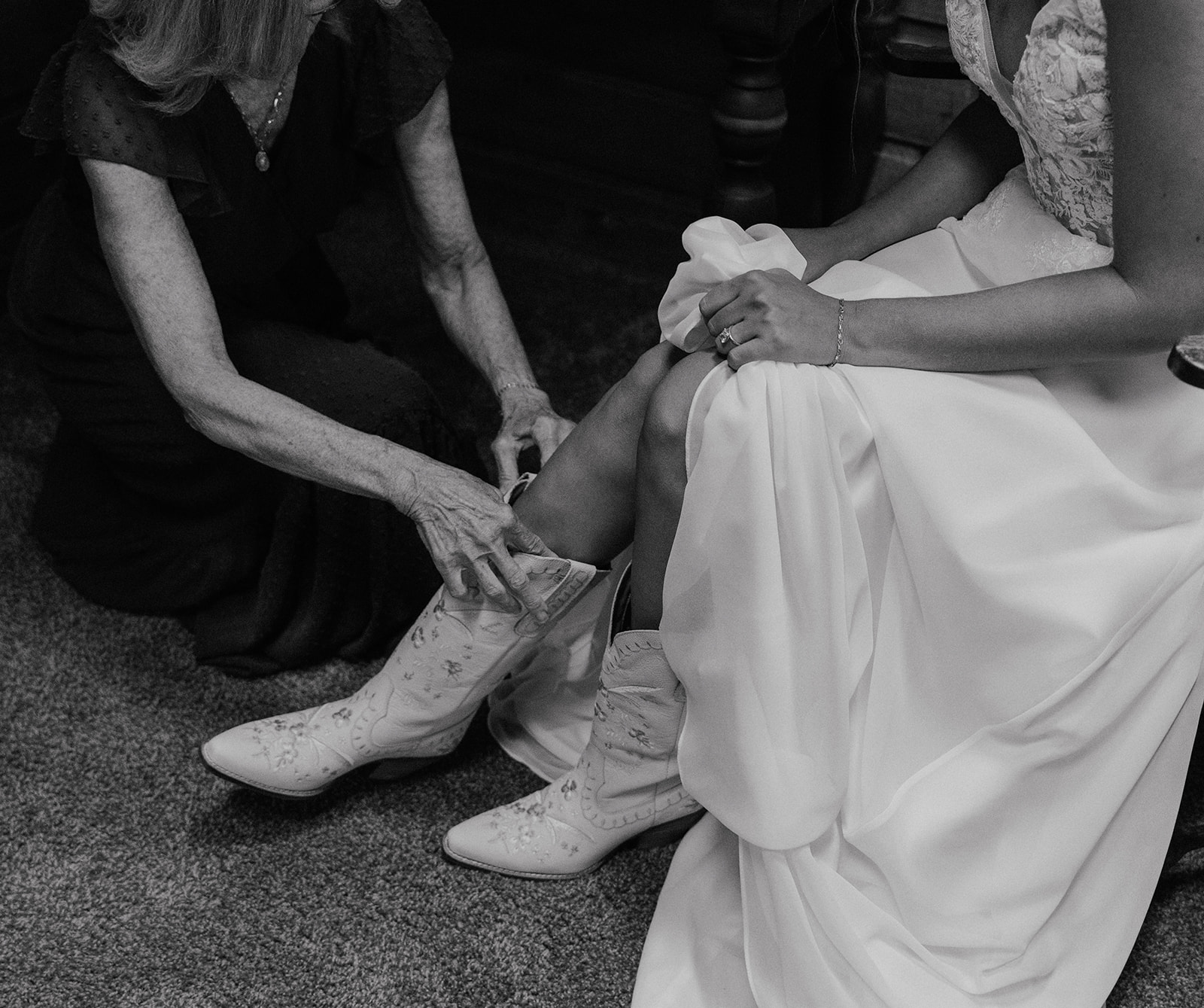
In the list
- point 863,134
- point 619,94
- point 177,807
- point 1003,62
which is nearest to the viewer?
point 1003,62

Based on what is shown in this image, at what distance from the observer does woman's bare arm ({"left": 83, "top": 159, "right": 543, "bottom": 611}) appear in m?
1.22

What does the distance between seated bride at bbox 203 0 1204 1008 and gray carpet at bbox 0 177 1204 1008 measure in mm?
144

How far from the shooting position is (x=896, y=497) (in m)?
1.03

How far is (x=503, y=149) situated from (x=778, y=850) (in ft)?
6.18

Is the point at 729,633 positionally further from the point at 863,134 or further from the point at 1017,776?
the point at 863,134

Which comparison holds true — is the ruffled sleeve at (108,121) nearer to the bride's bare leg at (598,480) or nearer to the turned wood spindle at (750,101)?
the bride's bare leg at (598,480)

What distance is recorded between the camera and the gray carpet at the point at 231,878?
1.22 meters

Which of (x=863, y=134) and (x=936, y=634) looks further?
(x=863, y=134)

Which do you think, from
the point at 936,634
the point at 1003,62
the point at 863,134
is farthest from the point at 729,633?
the point at 863,134

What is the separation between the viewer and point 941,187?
1.32 metres

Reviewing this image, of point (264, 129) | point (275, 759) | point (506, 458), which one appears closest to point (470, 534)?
point (506, 458)

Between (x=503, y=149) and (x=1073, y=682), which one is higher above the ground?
(x=1073, y=682)

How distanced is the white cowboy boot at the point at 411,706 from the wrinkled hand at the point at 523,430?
169mm

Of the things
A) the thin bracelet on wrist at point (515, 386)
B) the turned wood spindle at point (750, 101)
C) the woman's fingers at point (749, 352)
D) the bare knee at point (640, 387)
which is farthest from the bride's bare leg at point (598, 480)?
the turned wood spindle at point (750, 101)
